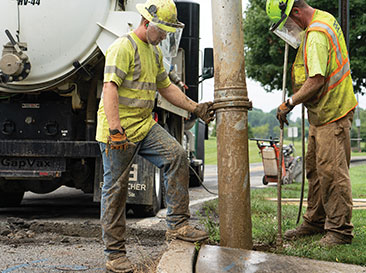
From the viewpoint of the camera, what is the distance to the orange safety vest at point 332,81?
390cm

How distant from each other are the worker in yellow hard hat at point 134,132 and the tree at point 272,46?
48.2 ft

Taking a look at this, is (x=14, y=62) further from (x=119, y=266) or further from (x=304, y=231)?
(x=304, y=231)

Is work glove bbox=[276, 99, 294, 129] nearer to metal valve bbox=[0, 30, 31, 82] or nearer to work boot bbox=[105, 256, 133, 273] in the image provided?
work boot bbox=[105, 256, 133, 273]

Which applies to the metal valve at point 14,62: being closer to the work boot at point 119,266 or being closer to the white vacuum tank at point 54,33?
the white vacuum tank at point 54,33

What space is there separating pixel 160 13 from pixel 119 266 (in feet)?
5.77

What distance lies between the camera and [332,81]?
3934mm

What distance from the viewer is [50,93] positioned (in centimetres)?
560

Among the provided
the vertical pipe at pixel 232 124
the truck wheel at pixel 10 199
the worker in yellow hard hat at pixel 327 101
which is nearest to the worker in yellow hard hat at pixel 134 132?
the vertical pipe at pixel 232 124

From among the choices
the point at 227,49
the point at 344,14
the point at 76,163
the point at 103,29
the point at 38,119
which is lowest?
the point at 76,163

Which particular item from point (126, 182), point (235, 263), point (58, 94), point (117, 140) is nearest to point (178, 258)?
point (235, 263)

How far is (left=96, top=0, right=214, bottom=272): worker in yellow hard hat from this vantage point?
3.40m

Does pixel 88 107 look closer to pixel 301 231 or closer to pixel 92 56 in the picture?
pixel 92 56

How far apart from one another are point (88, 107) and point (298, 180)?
7601 mm

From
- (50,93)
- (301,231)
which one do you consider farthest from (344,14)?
(50,93)
